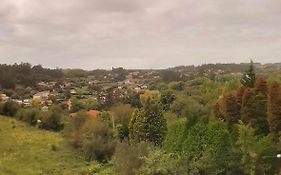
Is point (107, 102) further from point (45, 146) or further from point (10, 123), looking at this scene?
point (45, 146)

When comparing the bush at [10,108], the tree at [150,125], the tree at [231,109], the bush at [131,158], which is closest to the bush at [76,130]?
the tree at [150,125]

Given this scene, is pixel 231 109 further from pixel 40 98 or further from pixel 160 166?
pixel 40 98

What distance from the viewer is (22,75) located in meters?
160

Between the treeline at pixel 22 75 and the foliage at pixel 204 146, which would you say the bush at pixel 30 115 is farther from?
the treeline at pixel 22 75

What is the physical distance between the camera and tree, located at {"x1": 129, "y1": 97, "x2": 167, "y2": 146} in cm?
6050

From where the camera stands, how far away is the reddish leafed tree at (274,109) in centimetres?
4706

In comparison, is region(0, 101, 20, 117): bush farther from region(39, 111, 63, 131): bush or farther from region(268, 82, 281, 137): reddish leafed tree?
region(268, 82, 281, 137): reddish leafed tree

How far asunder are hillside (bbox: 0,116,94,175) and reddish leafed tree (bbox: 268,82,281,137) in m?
22.3

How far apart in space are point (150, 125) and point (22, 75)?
108126 mm

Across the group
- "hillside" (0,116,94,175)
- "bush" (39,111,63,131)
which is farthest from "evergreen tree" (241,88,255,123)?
"bush" (39,111,63,131)

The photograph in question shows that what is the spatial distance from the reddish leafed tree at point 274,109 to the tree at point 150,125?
16848mm

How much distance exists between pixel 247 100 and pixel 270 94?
4251mm

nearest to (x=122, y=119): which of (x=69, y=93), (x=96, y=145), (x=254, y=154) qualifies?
(x=96, y=145)

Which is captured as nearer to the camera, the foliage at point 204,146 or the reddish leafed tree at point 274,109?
the foliage at point 204,146
